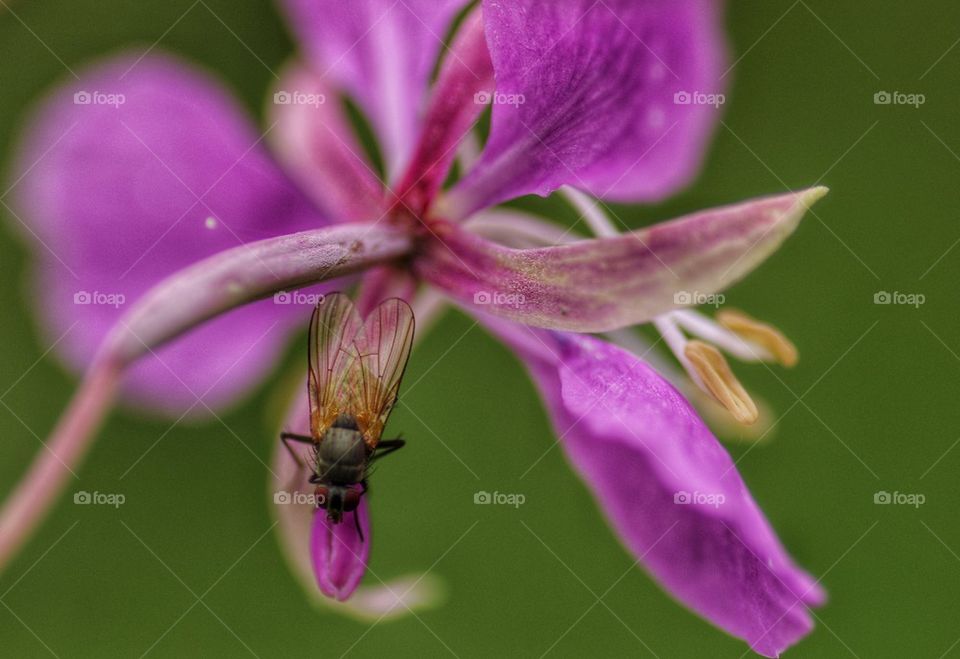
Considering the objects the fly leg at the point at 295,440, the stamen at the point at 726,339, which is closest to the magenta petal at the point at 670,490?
the stamen at the point at 726,339

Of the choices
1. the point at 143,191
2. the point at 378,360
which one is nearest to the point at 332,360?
the point at 378,360

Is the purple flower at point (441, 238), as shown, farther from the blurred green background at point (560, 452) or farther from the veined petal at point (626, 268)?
the blurred green background at point (560, 452)

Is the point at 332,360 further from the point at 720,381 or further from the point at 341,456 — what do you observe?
the point at 720,381

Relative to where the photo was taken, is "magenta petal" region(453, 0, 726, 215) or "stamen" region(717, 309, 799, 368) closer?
"magenta petal" region(453, 0, 726, 215)

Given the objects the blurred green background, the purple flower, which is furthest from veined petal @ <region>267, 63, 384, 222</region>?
the blurred green background

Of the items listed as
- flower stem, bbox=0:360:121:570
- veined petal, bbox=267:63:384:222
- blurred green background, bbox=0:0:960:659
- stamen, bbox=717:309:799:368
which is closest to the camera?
flower stem, bbox=0:360:121:570

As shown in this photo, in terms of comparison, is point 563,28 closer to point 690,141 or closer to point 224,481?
point 690,141

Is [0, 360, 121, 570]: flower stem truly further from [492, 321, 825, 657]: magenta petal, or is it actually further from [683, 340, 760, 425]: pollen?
[683, 340, 760, 425]: pollen

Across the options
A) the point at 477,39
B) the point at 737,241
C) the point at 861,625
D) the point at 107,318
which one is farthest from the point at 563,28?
the point at 861,625
